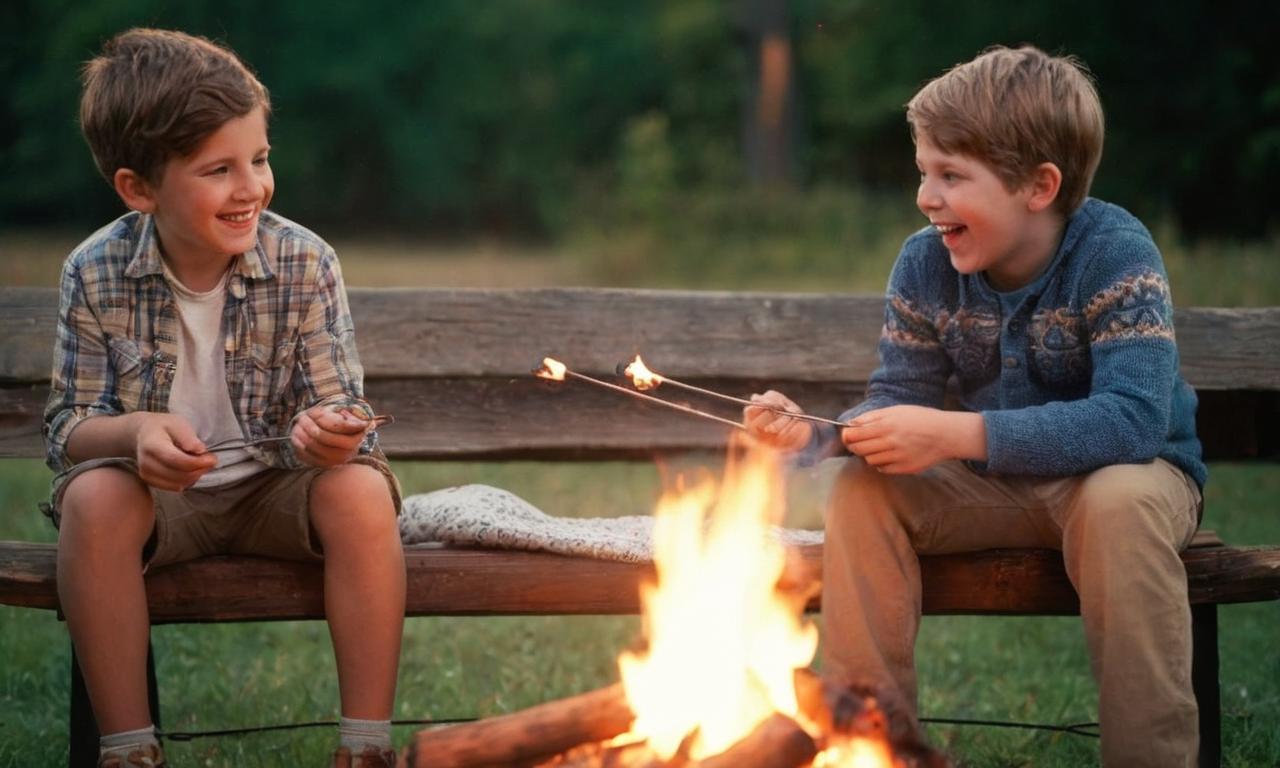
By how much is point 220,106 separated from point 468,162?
28.4 m

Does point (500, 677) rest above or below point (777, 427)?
below

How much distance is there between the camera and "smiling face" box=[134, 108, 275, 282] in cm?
280

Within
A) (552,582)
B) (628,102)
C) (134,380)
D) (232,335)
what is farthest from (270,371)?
(628,102)

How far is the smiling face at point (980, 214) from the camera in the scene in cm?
287

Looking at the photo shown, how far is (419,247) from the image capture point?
2747cm

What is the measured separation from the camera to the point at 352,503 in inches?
108

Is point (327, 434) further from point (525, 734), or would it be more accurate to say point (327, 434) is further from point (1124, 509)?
point (1124, 509)

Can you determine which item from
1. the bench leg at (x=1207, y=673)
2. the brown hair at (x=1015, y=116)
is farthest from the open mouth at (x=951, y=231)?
the bench leg at (x=1207, y=673)

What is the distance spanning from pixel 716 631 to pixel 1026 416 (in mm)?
725

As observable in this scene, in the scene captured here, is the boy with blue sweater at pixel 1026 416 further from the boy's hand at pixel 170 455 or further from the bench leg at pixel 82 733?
the bench leg at pixel 82 733

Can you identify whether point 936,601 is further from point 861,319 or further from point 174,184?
point 174,184

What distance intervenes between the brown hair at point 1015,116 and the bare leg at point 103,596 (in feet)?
5.52

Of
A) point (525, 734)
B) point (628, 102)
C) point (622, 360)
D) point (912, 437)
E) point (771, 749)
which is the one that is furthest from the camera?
point (628, 102)

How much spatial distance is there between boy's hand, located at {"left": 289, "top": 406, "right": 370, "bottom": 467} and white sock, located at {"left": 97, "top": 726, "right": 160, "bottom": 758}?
565 mm
